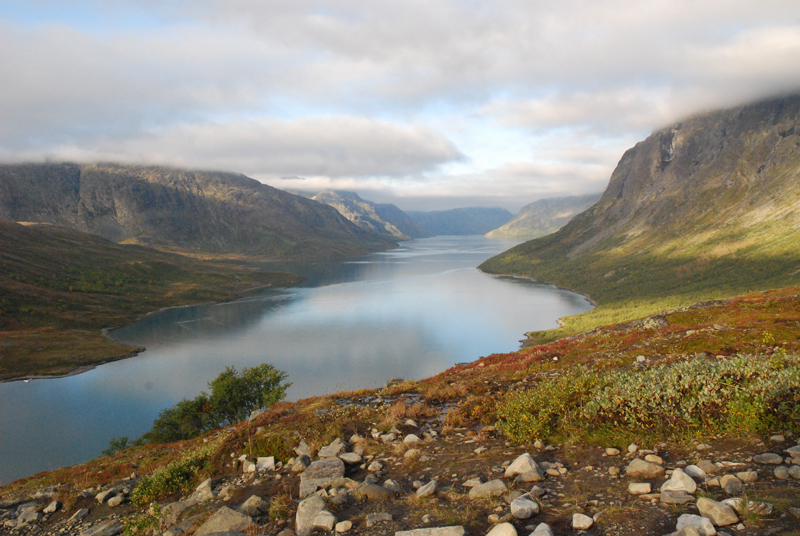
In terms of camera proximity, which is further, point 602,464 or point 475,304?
point 475,304

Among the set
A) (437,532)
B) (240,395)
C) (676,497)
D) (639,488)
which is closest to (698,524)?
(676,497)

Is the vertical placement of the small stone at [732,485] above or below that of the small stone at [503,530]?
above

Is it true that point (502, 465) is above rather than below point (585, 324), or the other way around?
above

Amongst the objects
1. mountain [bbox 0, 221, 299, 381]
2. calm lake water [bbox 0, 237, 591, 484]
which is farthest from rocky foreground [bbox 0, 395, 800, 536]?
mountain [bbox 0, 221, 299, 381]

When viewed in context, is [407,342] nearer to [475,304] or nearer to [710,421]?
[475,304]

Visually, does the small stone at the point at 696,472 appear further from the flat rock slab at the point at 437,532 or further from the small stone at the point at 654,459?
the flat rock slab at the point at 437,532

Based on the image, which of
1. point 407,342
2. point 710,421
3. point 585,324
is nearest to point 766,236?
point 585,324

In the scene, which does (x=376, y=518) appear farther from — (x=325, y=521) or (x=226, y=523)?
(x=226, y=523)

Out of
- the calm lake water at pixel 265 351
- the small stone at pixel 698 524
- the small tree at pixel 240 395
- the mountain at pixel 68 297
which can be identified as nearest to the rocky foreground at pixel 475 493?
the small stone at pixel 698 524
